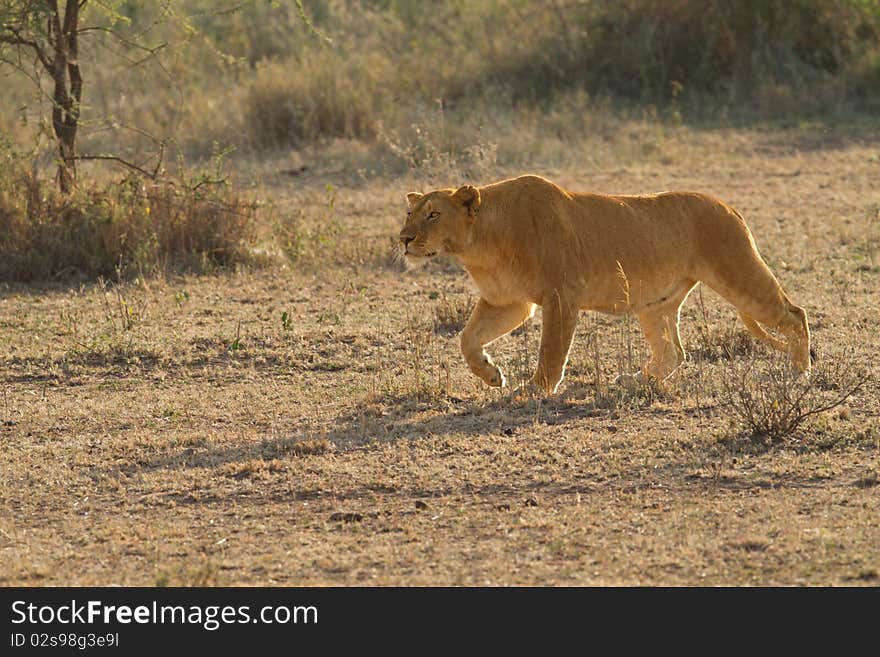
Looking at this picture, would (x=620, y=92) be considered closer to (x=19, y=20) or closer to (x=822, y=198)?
(x=822, y=198)

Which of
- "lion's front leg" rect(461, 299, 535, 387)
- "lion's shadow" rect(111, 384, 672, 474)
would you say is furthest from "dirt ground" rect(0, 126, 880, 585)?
"lion's front leg" rect(461, 299, 535, 387)

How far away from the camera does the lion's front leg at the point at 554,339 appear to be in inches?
300

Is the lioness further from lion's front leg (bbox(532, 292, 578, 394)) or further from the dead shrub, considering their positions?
the dead shrub

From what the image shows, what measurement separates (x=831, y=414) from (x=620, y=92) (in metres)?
13.0

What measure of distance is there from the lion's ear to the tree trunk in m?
5.28

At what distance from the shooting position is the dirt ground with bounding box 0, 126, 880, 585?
5750 mm

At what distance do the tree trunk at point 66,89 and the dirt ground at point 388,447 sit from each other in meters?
1.24

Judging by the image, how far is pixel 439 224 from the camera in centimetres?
748

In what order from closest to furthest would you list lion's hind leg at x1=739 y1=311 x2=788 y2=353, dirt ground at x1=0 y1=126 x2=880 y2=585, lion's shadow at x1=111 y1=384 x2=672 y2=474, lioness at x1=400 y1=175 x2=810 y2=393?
dirt ground at x1=0 y1=126 x2=880 y2=585, lion's shadow at x1=111 y1=384 x2=672 y2=474, lioness at x1=400 y1=175 x2=810 y2=393, lion's hind leg at x1=739 y1=311 x2=788 y2=353

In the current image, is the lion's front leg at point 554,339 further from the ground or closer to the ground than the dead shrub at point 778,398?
further from the ground

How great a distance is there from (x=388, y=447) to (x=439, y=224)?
1.23 m

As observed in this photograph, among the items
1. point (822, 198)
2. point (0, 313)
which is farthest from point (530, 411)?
point (822, 198)

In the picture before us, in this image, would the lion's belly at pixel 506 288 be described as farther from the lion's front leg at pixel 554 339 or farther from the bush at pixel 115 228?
the bush at pixel 115 228

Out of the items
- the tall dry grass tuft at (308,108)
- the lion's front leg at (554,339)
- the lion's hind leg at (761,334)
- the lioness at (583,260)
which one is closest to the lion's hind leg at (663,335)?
the lioness at (583,260)
